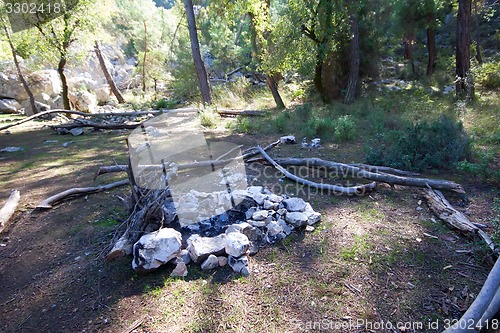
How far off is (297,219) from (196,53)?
788 centimetres

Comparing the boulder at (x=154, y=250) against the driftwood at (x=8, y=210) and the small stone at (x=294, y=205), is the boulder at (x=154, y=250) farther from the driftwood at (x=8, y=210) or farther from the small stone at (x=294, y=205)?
the driftwood at (x=8, y=210)

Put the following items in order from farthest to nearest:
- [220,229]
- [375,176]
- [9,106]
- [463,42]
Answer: [9,106] → [463,42] → [375,176] → [220,229]

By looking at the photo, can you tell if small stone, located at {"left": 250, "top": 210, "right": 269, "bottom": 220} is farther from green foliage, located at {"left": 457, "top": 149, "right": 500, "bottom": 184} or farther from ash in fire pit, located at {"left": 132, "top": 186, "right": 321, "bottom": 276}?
green foliage, located at {"left": 457, "top": 149, "right": 500, "bottom": 184}

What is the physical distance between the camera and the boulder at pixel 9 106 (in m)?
13.6

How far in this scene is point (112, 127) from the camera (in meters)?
8.75

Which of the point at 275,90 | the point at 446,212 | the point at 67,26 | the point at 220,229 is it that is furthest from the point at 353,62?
the point at 67,26

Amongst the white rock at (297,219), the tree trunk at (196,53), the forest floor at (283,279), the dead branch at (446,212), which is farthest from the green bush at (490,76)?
the white rock at (297,219)

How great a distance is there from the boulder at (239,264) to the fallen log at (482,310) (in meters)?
1.28

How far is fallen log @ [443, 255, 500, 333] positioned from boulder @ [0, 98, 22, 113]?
1808 cm

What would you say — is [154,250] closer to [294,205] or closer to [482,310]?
[294,205]

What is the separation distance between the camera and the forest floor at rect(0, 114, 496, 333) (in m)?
1.74

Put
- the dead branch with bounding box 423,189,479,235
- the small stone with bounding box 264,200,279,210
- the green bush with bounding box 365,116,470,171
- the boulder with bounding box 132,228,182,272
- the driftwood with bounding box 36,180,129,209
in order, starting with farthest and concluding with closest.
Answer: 1. the green bush with bounding box 365,116,470,171
2. the driftwood with bounding box 36,180,129,209
3. the small stone with bounding box 264,200,279,210
4. the dead branch with bounding box 423,189,479,235
5. the boulder with bounding box 132,228,182,272

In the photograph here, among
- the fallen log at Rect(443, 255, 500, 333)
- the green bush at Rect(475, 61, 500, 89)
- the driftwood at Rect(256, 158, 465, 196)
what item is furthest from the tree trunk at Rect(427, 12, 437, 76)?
the fallen log at Rect(443, 255, 500, 333)

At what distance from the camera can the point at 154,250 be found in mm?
2145
